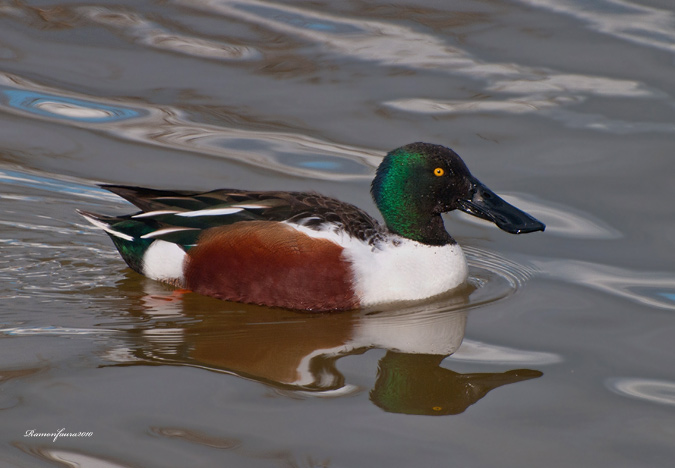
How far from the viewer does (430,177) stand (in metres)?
5.85

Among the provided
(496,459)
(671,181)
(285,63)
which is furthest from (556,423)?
(285,63)

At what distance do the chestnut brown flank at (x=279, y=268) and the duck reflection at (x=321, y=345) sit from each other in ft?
0.27

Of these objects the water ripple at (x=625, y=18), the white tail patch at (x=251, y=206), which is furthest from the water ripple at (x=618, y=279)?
the water ripple at (x=625, y=18)

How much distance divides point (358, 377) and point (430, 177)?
1.49m

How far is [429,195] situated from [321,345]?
1210 millimetres

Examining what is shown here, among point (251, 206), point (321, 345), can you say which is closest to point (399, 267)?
point (321, 345)

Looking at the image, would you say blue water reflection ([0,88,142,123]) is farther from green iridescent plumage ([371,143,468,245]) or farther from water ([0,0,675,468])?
green iridescent plumage ([371,143,468,245])

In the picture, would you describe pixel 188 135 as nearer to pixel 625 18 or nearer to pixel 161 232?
pixel 161 232

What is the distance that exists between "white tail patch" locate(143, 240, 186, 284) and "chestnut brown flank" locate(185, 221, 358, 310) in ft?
0.97

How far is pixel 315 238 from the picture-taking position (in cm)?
559

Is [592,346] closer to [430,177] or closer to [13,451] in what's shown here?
[430,177]

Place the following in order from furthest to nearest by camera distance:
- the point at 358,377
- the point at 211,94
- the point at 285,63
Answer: the point at 285,63 < the point at 211,94 < the point at 358,377

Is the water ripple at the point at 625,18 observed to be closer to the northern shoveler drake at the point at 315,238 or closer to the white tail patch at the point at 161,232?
the northern shoveler drake at the point at 315,238

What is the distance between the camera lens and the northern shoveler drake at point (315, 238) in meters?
5.59
